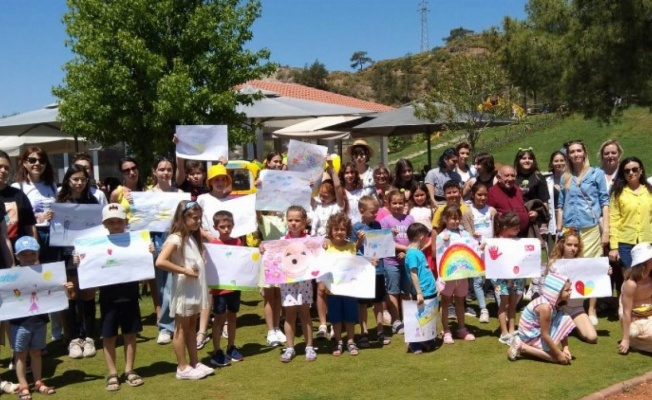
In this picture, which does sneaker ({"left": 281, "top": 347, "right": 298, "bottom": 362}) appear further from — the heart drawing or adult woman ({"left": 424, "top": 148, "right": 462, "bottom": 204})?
adult woman ({"left": 424, "top": 148, "right": 462, "bottom": 204})

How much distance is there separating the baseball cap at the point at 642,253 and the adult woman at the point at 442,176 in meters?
2.62

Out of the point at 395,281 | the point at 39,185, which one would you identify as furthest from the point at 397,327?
the point at 39,185

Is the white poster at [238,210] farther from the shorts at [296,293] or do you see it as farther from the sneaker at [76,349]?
the sneaker at [76,349]

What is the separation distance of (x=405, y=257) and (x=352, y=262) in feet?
2.21

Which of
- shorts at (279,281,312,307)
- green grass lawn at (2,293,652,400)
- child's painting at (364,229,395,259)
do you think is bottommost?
green grass lawn at (2,293,652,400)

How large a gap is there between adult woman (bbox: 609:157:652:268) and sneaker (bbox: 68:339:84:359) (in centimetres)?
572

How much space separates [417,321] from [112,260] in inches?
114

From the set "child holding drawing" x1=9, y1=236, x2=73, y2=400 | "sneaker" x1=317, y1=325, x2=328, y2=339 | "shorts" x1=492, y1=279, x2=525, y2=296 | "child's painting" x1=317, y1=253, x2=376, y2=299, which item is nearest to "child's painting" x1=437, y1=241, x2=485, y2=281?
"shorts" x1=492, y1=279, x2=525, y2=296

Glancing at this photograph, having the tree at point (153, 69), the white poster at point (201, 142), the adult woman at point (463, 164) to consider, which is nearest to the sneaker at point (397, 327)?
the adult woman at point (463, 164)

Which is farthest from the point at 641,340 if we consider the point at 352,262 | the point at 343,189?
the point at 343,189

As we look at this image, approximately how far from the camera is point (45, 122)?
14586 mm

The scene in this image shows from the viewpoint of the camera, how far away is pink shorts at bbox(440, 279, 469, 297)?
23.5ft

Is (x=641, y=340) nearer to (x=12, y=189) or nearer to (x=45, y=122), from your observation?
(x=12, y=189)

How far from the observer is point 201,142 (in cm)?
739
